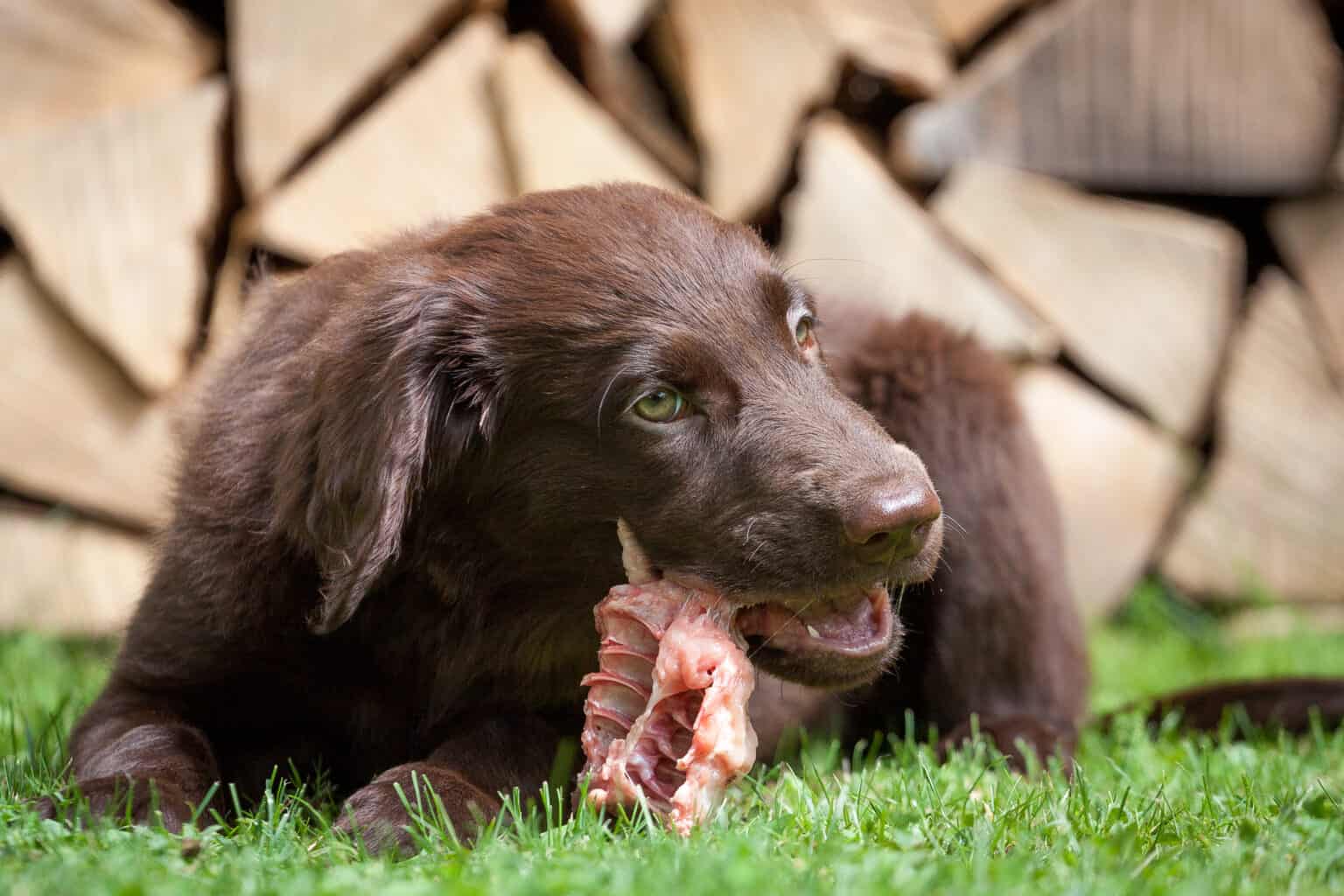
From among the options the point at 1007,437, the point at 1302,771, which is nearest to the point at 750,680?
the point at 1302,771

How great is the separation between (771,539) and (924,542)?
9.6 inches

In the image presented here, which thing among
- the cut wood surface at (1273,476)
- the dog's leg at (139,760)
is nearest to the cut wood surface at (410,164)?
the dog's leg at (139,760)

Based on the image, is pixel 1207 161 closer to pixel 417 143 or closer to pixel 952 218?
pixel 952 218

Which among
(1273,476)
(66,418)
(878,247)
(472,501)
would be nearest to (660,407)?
(472,501)

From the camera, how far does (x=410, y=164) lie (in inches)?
163

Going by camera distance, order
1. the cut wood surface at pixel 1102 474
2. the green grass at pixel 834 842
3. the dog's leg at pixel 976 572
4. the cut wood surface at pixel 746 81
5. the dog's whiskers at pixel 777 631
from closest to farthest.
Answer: the green grass at pixel 834 842 → the dog's whiskers at pixel 777 631 → the dog's leg at pixel 976 572 → the cut wood surface at pixel 746 81 → the cut wood surface at pixel 1102 474

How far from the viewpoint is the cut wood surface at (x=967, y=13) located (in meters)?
4.63

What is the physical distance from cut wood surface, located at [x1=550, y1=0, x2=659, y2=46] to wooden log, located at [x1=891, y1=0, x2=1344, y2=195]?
1007 millimetres

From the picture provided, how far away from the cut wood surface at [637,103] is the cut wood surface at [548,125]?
2.8 inches

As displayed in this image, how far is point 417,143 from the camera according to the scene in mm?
4148

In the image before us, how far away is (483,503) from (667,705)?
48 centimetres

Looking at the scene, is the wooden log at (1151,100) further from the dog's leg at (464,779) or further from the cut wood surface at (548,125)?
the dog's leg at (464,779)

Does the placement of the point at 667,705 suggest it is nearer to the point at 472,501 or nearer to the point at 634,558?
the point at 634,558

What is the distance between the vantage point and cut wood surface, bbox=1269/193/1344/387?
16.0ft
